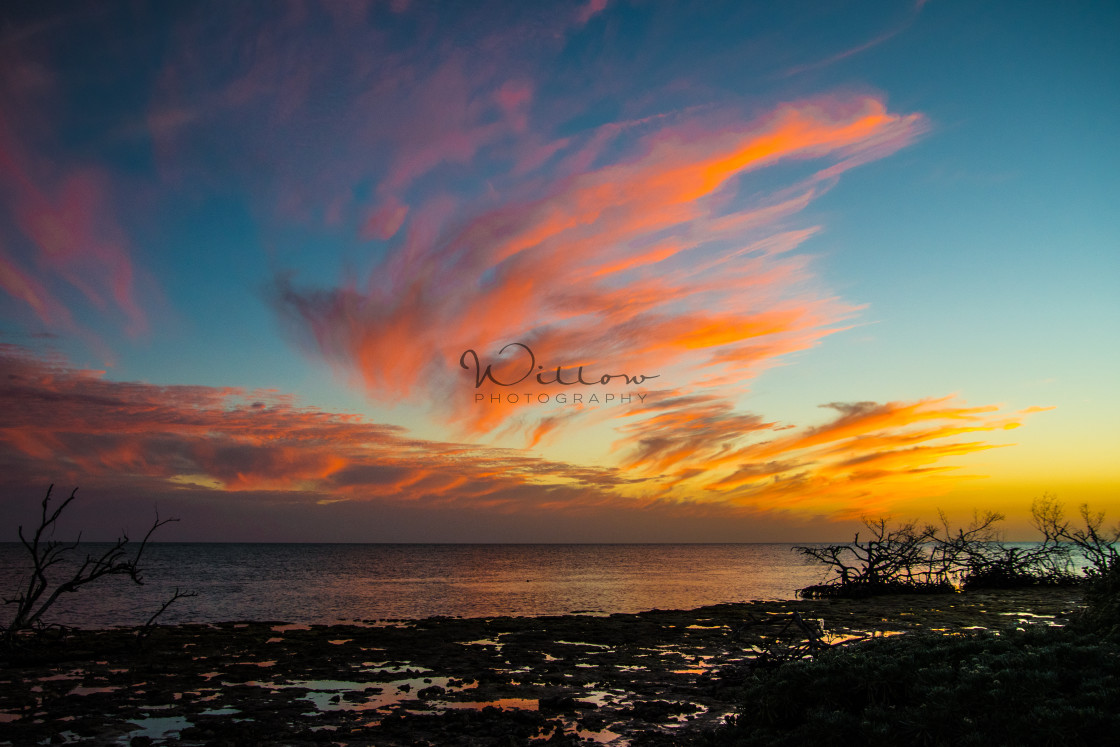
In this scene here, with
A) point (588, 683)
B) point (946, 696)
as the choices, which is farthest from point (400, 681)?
point (946, 696)

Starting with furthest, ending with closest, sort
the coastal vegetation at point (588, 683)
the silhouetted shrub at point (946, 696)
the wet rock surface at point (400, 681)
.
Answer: the wet rock surface at point (400, 681), the coastal vegetation at point (588, 683), the silhouetted shrub at point (946, 696)

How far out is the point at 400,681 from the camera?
17000mm

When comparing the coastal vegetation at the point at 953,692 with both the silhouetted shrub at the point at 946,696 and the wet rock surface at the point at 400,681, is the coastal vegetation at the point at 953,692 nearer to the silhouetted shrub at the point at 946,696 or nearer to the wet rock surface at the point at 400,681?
the silhouetted shrub at the point at 946,696

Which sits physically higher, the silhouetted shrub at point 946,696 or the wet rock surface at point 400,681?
the silhouetted shrub at point 946,696

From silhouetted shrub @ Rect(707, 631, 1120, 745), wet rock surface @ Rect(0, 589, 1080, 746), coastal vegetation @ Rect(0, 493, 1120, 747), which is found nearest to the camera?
silhouetted shrub @ Rect(707, 631, 1120, 745)

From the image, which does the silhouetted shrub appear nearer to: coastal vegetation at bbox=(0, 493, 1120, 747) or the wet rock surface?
coastal vegetation at bbox=(0, 493, 1120, 747)

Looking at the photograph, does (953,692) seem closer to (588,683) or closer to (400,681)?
(588,683)

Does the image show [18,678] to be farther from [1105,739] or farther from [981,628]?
[981,628]

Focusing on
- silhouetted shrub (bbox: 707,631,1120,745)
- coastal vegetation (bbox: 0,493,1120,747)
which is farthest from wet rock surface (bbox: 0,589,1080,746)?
silhouetted shrub (bbox: 707,631,1120,745)

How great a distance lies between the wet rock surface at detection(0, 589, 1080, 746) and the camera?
1232cm

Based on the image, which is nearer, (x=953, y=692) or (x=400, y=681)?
(x=953, y=692)

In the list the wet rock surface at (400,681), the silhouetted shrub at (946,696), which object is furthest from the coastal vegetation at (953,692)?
the wet rock surface at (400,681)

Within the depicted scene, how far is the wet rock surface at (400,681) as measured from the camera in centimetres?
1232

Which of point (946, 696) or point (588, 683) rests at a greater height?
point (946, 696)
